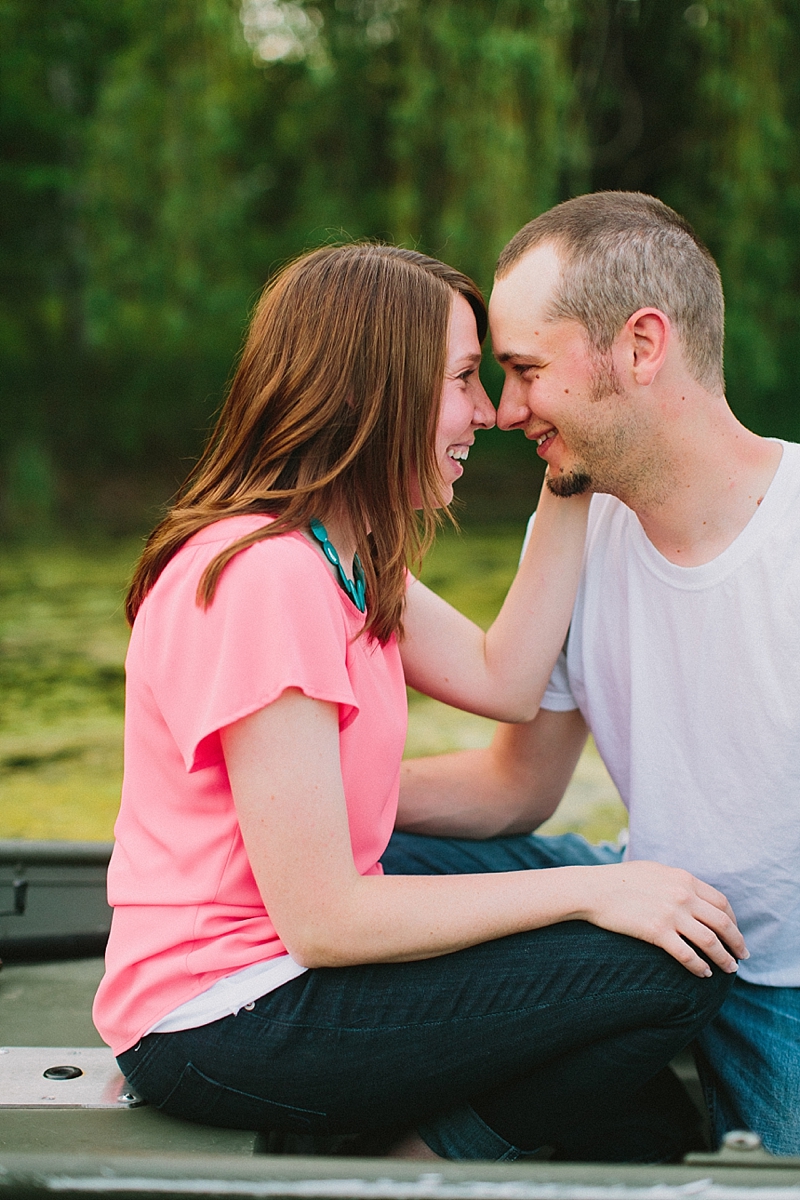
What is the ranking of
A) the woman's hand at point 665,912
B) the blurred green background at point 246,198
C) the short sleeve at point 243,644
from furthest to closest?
the blurred green background at point 246,198 < the woman's hand at point 665,912 < the short sleeve at point 243,644

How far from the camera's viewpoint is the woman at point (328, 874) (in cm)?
126

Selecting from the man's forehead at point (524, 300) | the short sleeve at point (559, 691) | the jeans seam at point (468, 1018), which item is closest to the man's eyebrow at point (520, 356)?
the man's forehead at point (524, 300)

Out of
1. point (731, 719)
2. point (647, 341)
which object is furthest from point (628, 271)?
point (731, 719)

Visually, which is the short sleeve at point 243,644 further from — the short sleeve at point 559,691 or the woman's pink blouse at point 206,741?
the short sleeve at point 559,691

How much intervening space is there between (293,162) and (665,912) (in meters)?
8.13

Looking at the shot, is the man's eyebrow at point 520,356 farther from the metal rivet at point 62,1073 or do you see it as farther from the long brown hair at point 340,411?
the metal rivet at point 62,1073

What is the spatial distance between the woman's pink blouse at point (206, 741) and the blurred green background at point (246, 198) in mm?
2802

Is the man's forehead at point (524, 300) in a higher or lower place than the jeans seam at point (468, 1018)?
higher

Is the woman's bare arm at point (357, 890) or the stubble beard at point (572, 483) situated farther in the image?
the stubble beard at point (572, 483)

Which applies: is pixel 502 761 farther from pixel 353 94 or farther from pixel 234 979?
pixel 353 94

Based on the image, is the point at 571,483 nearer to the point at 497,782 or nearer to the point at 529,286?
the point at 529,286

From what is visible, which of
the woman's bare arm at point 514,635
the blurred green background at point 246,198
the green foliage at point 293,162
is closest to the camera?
the woman's bare arm at point 514,635

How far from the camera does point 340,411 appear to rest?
1.42 m

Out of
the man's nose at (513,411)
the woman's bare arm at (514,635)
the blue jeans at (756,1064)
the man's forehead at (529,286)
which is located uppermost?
the man's forehead at (529,286)
